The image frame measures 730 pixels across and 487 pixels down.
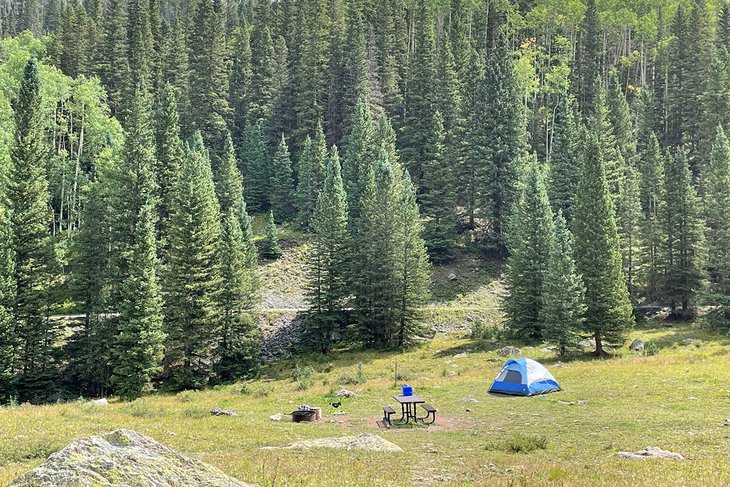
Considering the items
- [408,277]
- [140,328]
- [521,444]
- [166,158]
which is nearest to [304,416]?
[521,444]

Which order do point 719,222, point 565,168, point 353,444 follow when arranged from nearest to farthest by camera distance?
1. point 353,444
2. point 719,222
3. point 565,168

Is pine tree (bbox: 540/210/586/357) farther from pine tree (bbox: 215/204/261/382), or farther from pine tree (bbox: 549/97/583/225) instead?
pine tree (bbox: 215/204/261/382)

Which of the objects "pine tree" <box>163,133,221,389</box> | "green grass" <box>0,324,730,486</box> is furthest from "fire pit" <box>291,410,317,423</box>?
"pine tree" <box>163,133,221,389</box>

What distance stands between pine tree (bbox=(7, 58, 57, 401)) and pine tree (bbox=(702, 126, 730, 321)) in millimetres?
55430

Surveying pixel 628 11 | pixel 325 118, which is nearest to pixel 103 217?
pixel 325 118

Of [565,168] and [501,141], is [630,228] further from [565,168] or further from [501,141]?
[501,141]

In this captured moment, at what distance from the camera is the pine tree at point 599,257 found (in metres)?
43.2

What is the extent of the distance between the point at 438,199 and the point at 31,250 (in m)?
43.5

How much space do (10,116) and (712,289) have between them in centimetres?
7205

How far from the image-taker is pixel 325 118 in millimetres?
89250

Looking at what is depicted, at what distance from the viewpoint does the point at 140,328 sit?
130 ft

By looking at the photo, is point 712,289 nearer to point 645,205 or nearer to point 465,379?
point 645,205

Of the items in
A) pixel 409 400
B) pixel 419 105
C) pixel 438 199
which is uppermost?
pixel 419 105

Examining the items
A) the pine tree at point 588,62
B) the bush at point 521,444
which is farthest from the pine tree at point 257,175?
the bush at point 521,444
